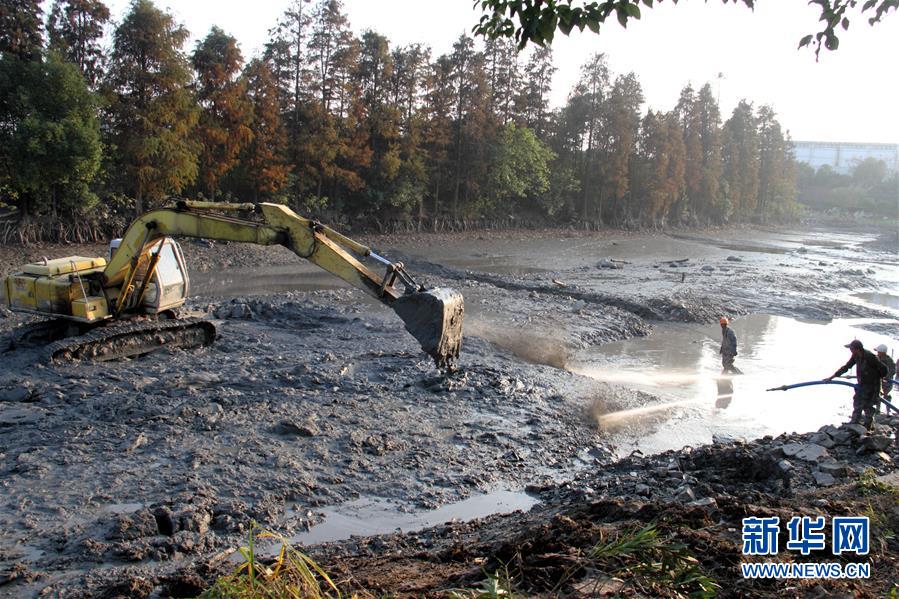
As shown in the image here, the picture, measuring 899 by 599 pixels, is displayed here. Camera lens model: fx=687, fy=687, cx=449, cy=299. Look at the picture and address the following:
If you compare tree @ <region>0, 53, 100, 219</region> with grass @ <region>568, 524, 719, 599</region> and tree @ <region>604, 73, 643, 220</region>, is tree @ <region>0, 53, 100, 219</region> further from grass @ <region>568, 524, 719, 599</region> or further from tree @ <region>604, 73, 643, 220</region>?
tree @ <region>604, 73, 643, 220</region>

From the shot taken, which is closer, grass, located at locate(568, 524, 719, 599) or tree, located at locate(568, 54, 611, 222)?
grass, located at locate(568, 524, 719, 599)

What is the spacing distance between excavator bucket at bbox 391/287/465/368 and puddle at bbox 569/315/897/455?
274 centimetres

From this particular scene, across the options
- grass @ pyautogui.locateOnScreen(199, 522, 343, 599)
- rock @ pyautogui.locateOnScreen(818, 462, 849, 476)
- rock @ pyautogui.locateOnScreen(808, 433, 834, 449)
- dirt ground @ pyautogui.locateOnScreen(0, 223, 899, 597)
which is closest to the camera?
grass @ pyautogui.locateOnScreen(199, 522, 343, 599)

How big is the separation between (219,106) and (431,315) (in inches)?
945

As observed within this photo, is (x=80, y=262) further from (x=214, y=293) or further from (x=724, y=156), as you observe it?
(x=724, y=156)

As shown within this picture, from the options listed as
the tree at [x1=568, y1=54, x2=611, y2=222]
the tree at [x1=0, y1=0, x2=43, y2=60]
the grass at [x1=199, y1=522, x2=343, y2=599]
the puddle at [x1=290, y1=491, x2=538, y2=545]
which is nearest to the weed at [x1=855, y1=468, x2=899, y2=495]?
the puddle at [x1=290, y1=491, x2=538, y2=545]

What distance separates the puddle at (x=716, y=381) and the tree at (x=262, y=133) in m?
21.1

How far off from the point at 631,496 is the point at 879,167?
107690mm

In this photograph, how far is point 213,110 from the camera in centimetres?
3002

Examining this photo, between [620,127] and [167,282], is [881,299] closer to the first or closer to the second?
[167,282]

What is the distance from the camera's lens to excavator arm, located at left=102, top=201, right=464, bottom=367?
963cm

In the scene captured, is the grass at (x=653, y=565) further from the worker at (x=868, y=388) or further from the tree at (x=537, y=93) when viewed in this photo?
the tree at (x=537, y=93)

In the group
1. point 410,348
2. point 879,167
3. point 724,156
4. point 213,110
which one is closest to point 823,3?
point 410,348

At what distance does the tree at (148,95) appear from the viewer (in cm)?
2458
